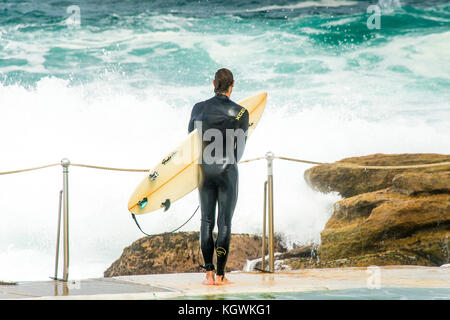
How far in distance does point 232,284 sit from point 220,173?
71 centimetres

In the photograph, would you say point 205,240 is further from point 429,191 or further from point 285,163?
point 285,163

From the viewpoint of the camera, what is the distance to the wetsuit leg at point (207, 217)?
12.5 feet

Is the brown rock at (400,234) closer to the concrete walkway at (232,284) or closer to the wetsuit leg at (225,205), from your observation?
the concrete walkway at (232,284)

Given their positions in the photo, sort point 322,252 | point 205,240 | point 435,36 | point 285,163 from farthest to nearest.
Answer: point 435,36 < point 285,163 < point 322,252 < point 205,240

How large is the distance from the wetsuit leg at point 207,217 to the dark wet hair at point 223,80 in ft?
1.92

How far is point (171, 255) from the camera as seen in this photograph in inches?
239

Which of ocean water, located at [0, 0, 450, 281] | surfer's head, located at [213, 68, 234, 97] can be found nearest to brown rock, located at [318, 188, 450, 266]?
surfer's head, located at [213, 68, 234, 97]

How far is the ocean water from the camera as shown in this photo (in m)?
11.0

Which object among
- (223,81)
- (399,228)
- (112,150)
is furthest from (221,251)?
(112,150)

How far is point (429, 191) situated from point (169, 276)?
3.29 m

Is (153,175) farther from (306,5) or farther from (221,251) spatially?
(306,5)

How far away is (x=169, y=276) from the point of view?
4.31 meters
